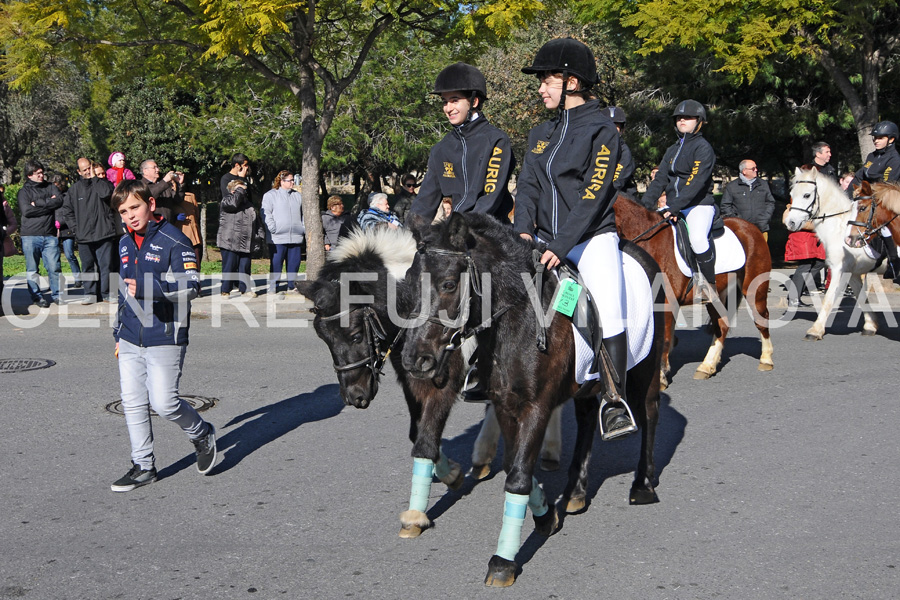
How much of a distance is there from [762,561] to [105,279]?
39.0 feet

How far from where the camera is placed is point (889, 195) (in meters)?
9.90

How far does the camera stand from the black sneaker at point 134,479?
18.0 ft

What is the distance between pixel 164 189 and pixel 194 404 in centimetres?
615

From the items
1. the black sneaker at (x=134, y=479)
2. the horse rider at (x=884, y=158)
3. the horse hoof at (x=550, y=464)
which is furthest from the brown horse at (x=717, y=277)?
the black sneaker at (x=134, y=479)

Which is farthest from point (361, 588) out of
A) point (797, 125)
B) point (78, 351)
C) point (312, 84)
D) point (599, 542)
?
point (797, 125)

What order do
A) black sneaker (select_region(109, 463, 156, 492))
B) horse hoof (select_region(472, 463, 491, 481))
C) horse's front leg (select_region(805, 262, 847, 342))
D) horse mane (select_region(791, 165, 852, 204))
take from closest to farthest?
black sneaker (select_region(109, 463, 156, 492))
horse hoof (select_region(472, 463, 491, 481))
horse's front leg (select_region(805, 262, 847, 342))
horse mane (select_region(791, 165, 852, 204))

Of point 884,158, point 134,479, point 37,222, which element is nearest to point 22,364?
point 134,479

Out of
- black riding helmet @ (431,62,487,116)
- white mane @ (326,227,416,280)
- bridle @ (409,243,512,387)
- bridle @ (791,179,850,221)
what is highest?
black riding helmet @ (431,62,487,116)

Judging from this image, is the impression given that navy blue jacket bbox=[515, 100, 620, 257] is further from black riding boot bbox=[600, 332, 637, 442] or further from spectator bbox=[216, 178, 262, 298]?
spectator bbox=[216, 178, 262, 298]

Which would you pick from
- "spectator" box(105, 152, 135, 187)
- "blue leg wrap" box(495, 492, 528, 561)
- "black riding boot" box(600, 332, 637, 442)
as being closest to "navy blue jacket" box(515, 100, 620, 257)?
"black riding boot" box(600, 332, 637, 442)

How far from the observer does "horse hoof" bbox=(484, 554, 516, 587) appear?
4125 mm

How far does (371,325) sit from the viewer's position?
502 centimetres

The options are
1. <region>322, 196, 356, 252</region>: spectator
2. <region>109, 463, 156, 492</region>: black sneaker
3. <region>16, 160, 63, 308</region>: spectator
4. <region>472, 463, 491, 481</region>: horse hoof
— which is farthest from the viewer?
<region>322, 196, 356, 252</region>: spectator

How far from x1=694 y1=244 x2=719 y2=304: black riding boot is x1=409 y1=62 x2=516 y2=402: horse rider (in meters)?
3.50
